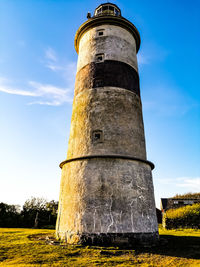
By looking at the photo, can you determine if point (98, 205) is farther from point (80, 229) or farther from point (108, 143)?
point (108, 143)

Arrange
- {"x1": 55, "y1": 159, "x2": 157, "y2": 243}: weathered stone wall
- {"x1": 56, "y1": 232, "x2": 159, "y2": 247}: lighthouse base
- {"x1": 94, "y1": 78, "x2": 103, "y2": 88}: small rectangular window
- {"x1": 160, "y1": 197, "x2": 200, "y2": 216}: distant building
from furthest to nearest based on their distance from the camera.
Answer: {"x1": 160, "y1": 197, "x2": 200, "y2": 216}: distant building < {"x1": 94, "y1": 78, "x2": 103, "y2": 88}: small rectangular window < {"x1": 55, "y1": 159, "x2": 157, "y2": 243}: weathered stone wall < {"x1": 56, "y1": 232, "x2": 159, "y2": 247}: lighthouse base

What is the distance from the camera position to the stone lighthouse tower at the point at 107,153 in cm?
682

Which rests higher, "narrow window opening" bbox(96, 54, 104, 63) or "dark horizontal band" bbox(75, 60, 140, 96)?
"narrow window opening" bbox(96, 54, 104, 63)

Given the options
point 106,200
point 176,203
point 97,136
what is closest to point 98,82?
point 97,136

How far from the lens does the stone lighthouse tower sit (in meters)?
6.82

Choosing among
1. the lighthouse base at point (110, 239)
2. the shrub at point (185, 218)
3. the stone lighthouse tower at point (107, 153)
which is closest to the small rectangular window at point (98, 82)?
the stone lighthouse tower at point (107, 153)

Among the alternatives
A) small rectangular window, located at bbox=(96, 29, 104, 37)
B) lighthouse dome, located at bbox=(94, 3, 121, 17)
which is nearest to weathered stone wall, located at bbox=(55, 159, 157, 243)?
small rectangular window, located at bbox=(96, 29, 104, 37)

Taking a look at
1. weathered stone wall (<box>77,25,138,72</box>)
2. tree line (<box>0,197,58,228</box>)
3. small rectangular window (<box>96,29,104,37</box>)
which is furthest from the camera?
tree line (<box>0,197,58,228</box>)

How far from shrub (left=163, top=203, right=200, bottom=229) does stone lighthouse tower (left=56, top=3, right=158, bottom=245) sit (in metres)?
16.4

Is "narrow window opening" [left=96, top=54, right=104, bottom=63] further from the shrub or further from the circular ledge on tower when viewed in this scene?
the shrub

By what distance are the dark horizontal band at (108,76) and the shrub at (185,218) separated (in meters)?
17.5

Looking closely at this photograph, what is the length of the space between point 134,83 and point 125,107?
1987mm

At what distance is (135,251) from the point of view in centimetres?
598

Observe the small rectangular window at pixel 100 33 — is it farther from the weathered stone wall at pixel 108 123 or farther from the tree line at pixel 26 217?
the tree line at pixel 26 217
